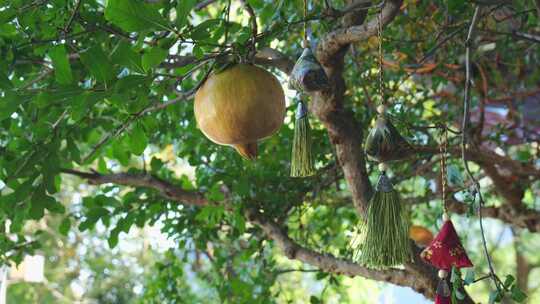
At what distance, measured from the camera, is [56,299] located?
587 cm

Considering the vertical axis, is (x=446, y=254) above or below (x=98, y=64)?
below

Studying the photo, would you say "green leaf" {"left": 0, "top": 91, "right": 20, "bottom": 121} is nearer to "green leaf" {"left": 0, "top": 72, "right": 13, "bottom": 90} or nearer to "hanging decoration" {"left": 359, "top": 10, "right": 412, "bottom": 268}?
"green leaf" {"left": 0, "top": 72, "right": 13, "bottom": 90}

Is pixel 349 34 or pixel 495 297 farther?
pixel 349 34

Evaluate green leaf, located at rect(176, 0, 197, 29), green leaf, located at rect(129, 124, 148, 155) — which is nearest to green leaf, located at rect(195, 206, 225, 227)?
green leaf, located at rect(129, 124, 148, 155)

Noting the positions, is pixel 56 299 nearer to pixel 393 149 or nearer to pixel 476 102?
pixel 476 102

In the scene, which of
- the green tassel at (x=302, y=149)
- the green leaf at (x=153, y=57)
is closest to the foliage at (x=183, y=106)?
the green leaf at (x=153, y=57)

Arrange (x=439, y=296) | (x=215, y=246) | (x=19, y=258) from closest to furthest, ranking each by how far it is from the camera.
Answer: (x=439, y=296) < (x=19, y=258) < (x=215, y=246)

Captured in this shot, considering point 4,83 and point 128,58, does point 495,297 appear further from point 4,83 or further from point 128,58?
point 4,83

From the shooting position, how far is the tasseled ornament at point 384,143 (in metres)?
0.91

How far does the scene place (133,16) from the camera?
792 mm

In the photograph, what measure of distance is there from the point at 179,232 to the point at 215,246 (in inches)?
14.0

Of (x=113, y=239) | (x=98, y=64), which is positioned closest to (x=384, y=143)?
(x=98, y=64)

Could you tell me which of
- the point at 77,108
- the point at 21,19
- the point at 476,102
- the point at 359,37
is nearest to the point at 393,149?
the point at 359,37

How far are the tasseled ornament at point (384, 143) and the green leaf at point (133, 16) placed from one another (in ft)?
1.00
